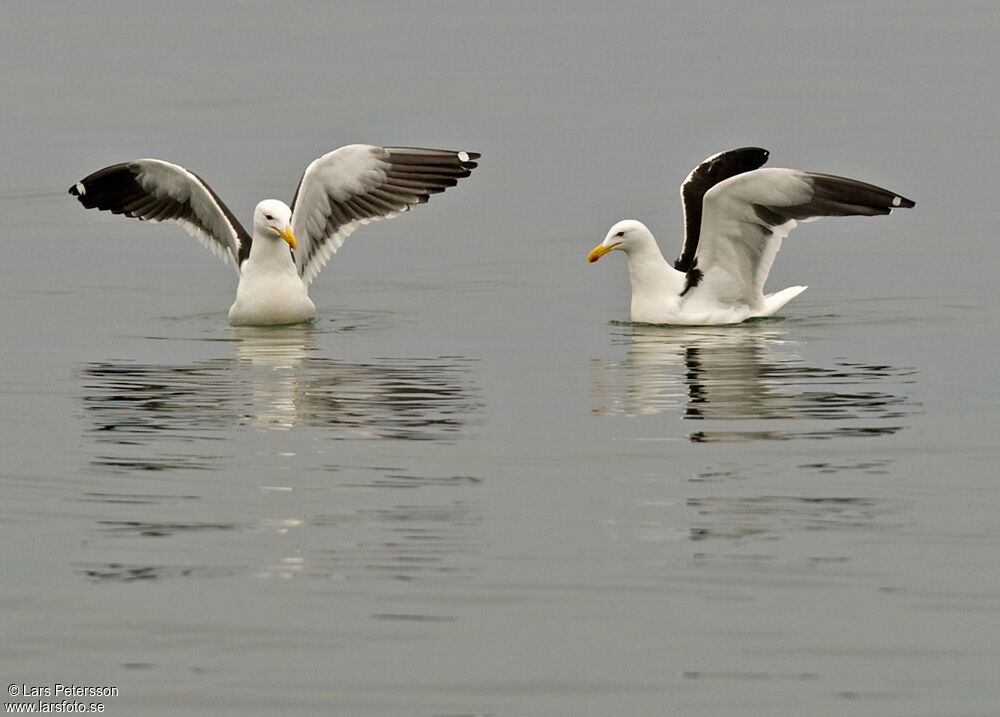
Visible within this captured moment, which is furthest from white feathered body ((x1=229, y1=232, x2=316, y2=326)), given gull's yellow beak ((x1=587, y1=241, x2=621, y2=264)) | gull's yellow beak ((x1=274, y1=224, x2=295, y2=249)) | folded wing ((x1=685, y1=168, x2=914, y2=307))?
folded wing ((x1=685, y1=168, x2=914, y2=307))

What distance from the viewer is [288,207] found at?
21500mm

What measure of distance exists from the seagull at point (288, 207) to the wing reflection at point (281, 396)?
1965mm

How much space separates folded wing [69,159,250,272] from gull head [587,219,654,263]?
12.4 feet

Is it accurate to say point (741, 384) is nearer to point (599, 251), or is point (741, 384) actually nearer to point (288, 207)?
point (599, 251)

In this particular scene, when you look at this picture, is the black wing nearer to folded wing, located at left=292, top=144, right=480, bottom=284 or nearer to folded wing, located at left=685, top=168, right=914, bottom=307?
folded wing, located at left=685, top=168, right=914, bottom=307

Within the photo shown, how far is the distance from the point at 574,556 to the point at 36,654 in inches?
111

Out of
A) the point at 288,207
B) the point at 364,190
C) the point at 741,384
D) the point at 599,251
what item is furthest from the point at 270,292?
the point at 741,384

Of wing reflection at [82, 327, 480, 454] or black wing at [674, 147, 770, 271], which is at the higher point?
black wing at [674, 147, 770, 271]

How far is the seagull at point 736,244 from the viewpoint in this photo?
1991 centimetres

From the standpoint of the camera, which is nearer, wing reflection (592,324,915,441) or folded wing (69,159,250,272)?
wing reflection (592,324,915,441)

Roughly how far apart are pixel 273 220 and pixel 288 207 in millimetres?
821

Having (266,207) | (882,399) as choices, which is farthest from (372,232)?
(882,399)

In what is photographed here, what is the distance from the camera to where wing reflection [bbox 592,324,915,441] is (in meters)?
14.8

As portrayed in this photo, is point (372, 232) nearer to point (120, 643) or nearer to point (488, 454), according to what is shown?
point (488, 454)
